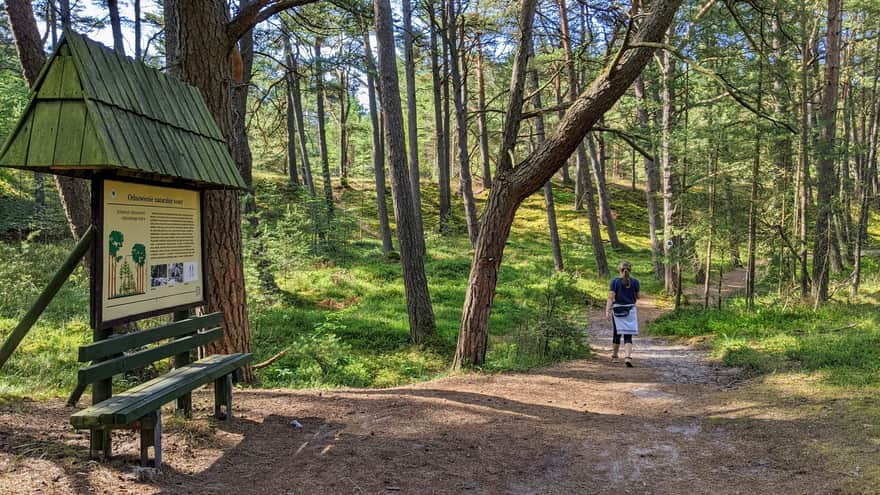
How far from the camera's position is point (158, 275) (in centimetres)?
428

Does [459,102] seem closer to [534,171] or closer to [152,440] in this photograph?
[534,171]

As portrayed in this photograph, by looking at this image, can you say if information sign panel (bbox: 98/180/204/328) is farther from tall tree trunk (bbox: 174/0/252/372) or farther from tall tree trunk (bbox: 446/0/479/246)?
tall tree trunk (bbox: 446/0/479/246)

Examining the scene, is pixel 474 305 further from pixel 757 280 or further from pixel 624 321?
pixel 757 280

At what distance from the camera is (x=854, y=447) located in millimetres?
4367

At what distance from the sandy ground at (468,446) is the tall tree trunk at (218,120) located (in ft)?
3.24

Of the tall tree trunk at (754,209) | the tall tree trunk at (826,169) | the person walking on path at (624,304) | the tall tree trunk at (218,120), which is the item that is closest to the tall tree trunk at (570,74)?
the person walking on path at (624,304)

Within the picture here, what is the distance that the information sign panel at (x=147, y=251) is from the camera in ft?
12.2

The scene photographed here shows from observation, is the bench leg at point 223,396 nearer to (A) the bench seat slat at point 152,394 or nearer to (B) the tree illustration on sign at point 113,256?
(A) the bench seat slat at point 152,394

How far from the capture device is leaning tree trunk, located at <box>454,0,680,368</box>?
20.6 ft

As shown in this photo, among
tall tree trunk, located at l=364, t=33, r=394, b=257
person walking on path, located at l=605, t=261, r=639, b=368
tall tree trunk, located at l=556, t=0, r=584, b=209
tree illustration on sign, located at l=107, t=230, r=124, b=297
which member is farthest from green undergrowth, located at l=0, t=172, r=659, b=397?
tall tree trunk, located at l=556, t=0, r=584, b=209

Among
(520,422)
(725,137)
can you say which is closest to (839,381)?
(520,422)

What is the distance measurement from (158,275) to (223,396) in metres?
1.29

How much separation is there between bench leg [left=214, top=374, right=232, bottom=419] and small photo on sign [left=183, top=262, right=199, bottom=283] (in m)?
0.92

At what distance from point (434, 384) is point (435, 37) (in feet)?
54.8
